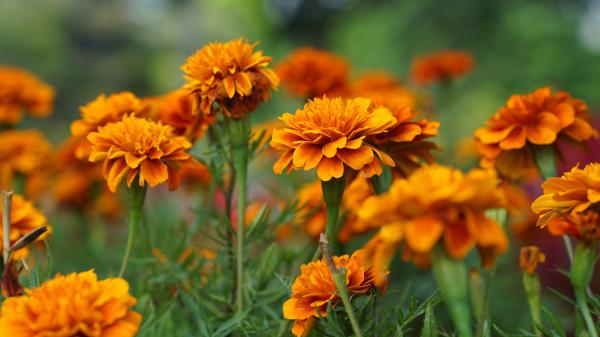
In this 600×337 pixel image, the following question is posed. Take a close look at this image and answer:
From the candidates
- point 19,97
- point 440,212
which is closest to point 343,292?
point 440,212

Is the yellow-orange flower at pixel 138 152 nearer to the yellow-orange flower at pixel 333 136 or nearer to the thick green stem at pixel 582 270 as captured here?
the yellow-orange flower at pixel 333 136

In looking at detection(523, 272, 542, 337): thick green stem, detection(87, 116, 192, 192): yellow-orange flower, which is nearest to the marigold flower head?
detection(523, 272, 542, 337): thick green stem

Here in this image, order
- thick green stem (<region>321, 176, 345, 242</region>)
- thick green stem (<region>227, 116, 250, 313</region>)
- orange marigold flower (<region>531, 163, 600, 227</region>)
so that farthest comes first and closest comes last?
thick green stem (<region>227, 116, 250, 313</region>)
thick green stem (<region>321, 176, 345, 242</region>)
orange marigold flower (<region>531, 163, 600, 227</region>)

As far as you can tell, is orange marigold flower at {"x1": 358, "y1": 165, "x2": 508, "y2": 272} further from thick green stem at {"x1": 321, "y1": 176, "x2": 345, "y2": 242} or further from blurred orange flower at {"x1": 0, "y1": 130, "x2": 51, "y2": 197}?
blurred orange flower at {"x1": 0, "y1": 130, "x2": 51, "y2": 197}

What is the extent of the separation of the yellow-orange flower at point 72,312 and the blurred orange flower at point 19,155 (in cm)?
78

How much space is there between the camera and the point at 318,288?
57 centimetres

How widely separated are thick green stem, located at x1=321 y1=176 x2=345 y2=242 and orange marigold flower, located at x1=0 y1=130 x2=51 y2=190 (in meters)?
0.76

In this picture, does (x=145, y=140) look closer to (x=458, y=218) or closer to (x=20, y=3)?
(x=458, y=218)

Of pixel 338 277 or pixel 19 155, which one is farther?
pixel 19 155

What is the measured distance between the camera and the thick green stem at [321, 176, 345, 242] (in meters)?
0.65

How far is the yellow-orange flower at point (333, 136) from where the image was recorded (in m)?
0.60

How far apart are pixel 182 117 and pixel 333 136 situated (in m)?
0.30

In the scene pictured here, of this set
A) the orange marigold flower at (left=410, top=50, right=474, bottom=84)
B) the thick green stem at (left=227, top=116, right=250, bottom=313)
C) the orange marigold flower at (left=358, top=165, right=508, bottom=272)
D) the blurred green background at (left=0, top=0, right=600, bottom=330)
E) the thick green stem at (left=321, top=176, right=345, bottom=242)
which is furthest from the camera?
the blurred green background at (left=0, top=0, right=600, bottom=330)

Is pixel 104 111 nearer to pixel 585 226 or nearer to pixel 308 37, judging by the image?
pixel 585 226
